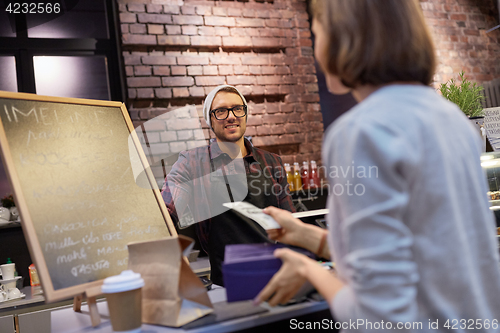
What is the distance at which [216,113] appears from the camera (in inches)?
98.3

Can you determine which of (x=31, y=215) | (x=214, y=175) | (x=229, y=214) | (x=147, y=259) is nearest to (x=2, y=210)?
(x=214, y=175)

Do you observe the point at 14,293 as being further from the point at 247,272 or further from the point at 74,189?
the point at 247,272

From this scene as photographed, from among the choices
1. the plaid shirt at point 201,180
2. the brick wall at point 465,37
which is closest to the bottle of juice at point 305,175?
the plaid shirt at point 201,180

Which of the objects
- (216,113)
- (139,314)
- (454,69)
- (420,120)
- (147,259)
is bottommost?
(139,314)

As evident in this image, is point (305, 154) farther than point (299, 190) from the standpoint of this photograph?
Yes

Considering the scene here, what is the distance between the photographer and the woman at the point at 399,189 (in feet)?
2.26

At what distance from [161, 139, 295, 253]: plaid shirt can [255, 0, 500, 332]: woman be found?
131cm

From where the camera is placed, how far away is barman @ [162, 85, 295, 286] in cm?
205

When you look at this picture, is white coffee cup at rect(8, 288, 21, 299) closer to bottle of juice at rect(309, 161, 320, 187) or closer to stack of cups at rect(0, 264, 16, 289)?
stack of cups at rect(0, 264, 16, 289)

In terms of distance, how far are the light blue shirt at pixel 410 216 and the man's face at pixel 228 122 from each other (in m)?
1.65

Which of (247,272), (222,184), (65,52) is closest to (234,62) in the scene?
(65,52)

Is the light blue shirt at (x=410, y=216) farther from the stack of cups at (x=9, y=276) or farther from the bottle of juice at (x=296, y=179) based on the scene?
the bottle of juice at (x=296, y=179)

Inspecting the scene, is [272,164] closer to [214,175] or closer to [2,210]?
[214,175]

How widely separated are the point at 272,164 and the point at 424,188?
1722 millimetres
